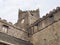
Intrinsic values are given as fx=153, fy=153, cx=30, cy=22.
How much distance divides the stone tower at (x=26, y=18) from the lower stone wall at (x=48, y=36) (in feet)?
16.5

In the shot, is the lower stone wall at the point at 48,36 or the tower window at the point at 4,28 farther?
the tower window at the point at 4,28

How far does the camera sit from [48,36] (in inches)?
816

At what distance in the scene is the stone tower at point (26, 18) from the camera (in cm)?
2857

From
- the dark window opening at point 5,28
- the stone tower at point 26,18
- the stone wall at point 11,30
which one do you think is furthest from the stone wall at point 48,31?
the stone tower at point 26,18

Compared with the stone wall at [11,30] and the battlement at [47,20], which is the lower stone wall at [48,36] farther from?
the stone wall at [11,30]

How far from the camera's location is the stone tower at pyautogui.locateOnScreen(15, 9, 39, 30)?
2857 cm

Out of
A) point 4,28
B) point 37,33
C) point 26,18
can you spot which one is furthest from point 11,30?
point 26,18

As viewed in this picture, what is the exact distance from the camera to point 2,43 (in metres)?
19.3

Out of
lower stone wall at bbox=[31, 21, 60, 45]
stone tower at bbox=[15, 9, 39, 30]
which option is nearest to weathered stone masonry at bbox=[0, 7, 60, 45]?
lower stone wall at bbox=[31, 21, 60, 45]

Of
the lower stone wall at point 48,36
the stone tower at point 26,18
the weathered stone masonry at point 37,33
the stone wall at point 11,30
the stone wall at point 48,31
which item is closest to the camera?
the lower stone wall at point 48,36

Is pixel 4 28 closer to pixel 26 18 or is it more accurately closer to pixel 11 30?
pixel 11 30

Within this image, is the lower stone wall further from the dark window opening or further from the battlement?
the dark window opening

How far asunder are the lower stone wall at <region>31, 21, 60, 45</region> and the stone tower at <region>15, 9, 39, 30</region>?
5.03 m

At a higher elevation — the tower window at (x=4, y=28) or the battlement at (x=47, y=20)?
the battlement at (x=47, y=20)
